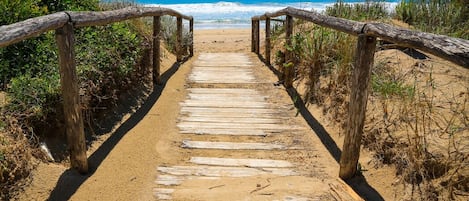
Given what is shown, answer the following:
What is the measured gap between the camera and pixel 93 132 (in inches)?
179

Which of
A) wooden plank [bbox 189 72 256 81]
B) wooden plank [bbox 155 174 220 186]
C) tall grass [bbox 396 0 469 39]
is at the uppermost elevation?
tall grass [bbox 396 0 469 39]

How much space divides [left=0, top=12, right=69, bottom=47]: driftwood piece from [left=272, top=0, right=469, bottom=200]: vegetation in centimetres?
303

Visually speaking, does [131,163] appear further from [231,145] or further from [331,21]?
[331,21]

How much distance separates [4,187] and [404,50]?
17.1 feet

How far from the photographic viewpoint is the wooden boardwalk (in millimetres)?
3617

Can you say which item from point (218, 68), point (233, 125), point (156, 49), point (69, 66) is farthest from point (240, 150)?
A: point (218, 68)

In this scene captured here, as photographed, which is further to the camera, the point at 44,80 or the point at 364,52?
the point at 44,80

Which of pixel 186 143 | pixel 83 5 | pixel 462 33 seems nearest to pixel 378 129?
pixel 186 143

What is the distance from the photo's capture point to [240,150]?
14.7 feet

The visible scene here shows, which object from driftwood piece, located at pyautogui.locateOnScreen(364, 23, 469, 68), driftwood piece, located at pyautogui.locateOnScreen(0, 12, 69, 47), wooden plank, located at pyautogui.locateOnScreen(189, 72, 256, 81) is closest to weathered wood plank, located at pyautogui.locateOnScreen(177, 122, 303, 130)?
driftwood piece, located at pyautogui.locateOnScreen(364, 23, 469, 68)

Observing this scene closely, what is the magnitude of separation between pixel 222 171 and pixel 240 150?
1.78 feet

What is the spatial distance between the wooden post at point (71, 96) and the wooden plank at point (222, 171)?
29.7 inches

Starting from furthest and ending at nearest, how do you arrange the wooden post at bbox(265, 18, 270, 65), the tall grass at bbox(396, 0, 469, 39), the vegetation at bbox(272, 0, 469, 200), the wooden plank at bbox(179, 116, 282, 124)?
the wooden post at bbox(265, 18, 270, 65) → the tall grass at bbox(396, 0, 469, 39) → the wooden plank at bbox(179, 116, 282, 124) → the vegetation at bbox(272, 0, 469, 200)

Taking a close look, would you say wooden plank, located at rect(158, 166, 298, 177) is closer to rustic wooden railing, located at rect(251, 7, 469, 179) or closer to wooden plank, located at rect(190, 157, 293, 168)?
wooden plank, located at rect(190, 157, 293, 168)
